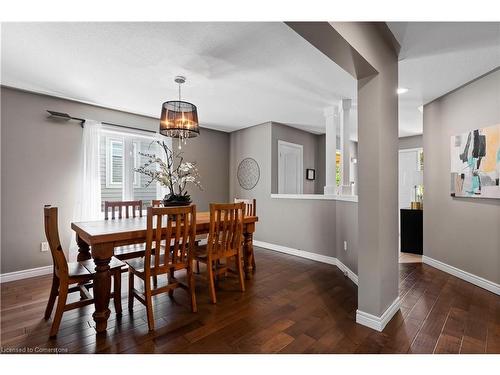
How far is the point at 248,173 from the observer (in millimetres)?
5078

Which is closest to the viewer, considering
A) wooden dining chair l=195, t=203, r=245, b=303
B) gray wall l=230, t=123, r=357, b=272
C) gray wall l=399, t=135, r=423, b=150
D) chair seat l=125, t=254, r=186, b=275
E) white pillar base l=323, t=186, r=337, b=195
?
chair seat l=125, t=254, r=186, b=275

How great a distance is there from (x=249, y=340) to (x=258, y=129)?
12.6 feet

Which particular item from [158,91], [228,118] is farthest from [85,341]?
[228,118]

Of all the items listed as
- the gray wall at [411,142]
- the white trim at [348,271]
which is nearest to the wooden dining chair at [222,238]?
the white trim at [348,271]

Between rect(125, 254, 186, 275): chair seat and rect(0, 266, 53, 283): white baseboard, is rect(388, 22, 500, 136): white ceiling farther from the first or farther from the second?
rect(0, 266, 53, 283): white baseboard

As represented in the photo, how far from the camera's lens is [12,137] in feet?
9.98

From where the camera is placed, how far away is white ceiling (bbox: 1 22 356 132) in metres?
1.95

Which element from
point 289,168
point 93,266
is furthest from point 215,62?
point 289,168

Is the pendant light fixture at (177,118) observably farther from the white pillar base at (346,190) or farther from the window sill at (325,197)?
the white pillar base at (346,190)

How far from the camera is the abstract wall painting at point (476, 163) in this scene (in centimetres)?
261

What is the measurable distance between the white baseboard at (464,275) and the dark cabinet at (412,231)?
1.59ft

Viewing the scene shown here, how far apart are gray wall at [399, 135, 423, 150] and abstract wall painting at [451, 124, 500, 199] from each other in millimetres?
2875

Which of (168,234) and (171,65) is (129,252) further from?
(171,65)

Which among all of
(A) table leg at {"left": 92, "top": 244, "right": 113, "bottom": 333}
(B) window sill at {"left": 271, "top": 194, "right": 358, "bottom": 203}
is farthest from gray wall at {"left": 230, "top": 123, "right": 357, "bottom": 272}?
(A) table leg at {"left": 92, "top": 244, "right": 113, "bottom": 333}
